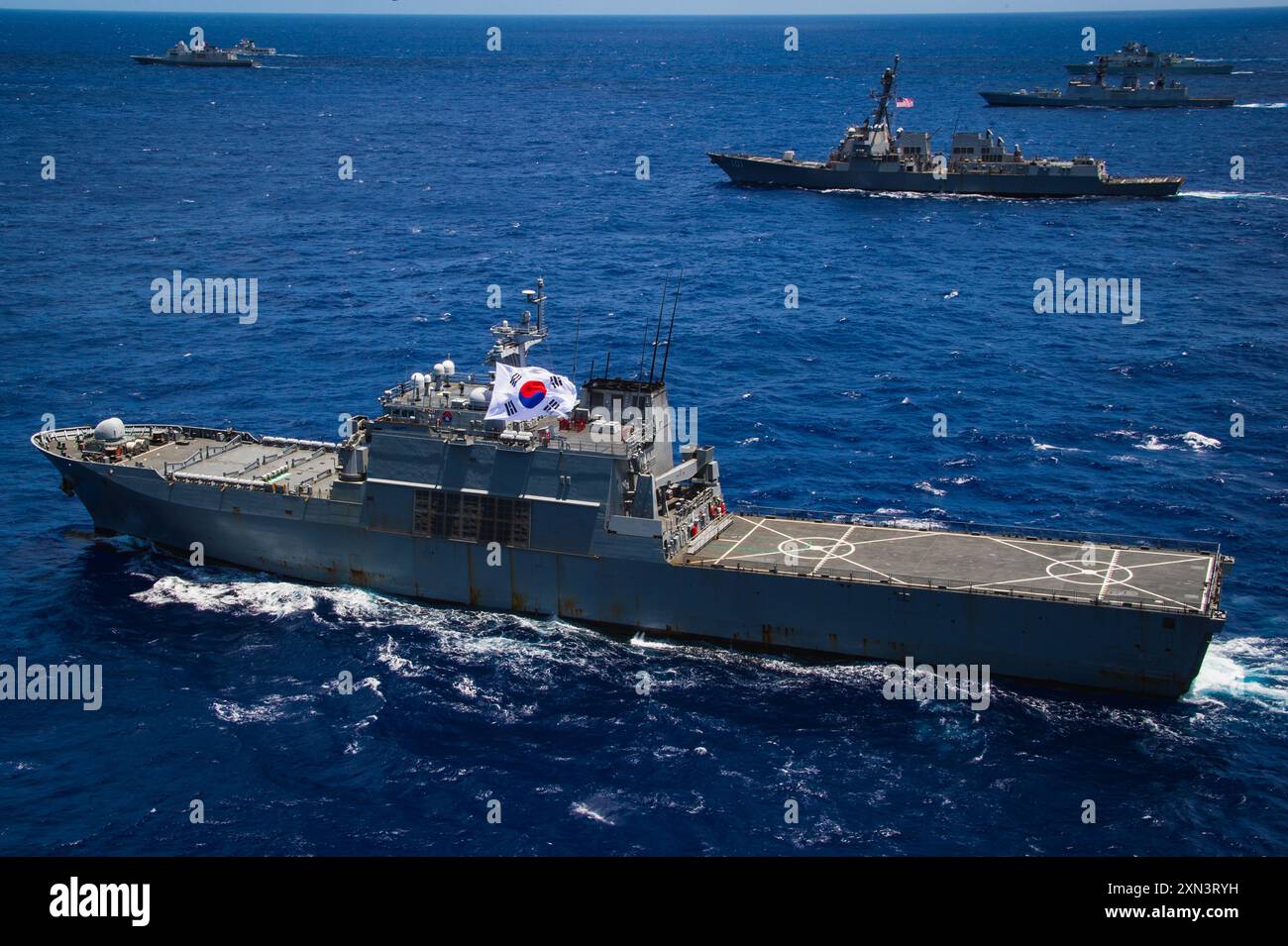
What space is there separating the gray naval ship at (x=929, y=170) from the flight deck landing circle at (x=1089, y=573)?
10405cm

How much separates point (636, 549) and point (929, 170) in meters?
114

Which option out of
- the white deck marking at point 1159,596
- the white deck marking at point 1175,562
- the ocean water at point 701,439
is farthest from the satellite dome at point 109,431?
the white deck marking at point 1175,562

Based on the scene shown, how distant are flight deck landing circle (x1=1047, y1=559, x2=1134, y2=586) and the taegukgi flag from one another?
790 inches

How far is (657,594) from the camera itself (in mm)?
50094

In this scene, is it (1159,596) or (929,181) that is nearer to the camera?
(1159,596)

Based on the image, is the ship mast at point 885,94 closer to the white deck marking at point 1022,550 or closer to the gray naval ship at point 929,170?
the gray naval ship at point 929,170

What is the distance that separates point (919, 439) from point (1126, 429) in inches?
467

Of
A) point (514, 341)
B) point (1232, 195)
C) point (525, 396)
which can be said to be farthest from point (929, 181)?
point (525, 396)

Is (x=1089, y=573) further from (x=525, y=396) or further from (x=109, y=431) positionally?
(x=109, y=431)

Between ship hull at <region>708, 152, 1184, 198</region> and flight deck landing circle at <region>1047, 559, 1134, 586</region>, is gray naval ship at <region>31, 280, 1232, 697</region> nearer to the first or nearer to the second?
flight deck landing circle at <region>1047, 559, 1134, 586</region>

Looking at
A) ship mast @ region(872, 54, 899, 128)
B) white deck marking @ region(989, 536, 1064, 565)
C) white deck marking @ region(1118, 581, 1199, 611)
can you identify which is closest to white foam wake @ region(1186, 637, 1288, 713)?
white deck marking @ region(1118, 581, 1199, 611)

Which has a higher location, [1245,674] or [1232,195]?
[1232,195]
